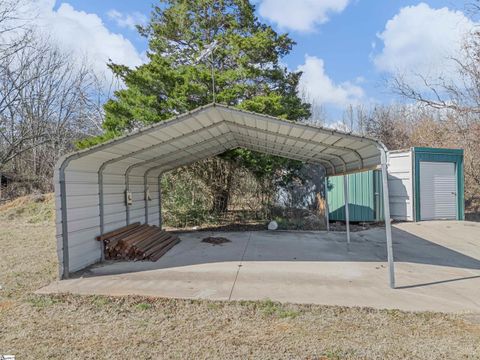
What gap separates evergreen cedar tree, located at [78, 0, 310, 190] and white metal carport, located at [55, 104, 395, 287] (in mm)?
2860

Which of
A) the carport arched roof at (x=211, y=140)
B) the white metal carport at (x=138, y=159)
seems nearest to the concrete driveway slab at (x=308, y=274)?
the white metal carport at (x=138, y=159)

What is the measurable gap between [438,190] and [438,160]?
0.92 metres

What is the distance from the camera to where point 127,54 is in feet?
63.6

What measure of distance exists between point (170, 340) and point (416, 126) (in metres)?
19.0

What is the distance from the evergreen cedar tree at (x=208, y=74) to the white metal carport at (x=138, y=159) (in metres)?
2.86

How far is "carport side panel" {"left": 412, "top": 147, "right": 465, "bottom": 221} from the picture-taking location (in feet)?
34.4

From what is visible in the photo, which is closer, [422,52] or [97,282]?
[97,282]

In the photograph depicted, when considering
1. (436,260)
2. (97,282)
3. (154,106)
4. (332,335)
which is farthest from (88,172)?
(436,260)

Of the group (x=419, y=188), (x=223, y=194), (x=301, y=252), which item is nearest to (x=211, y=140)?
(x=301, y=252)

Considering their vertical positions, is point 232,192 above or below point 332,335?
above

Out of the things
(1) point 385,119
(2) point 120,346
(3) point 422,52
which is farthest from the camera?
(1) point 385,119

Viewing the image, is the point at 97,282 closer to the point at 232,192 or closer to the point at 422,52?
the point at 232,192

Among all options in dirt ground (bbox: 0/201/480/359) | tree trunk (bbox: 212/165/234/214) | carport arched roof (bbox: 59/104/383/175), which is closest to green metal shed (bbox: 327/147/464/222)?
carport arched roof (bbox: 59/104/383/175)

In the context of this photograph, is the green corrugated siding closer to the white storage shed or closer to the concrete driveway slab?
the white storage shed
